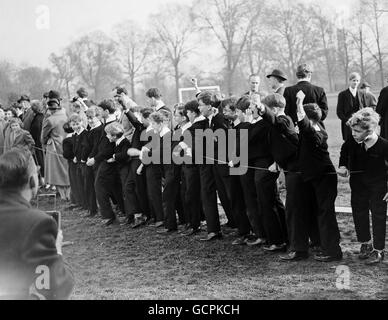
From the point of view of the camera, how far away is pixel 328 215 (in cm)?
535

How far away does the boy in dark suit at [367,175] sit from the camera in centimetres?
508

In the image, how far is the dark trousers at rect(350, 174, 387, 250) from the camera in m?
5.15

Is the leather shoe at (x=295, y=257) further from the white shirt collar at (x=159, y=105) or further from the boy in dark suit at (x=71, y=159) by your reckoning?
the boy in dark suit at (x=71, y=159)

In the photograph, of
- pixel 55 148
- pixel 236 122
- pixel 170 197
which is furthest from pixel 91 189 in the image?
pixel 236 122

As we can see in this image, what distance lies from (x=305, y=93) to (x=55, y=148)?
5.68 meters

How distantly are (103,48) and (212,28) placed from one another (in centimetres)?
263

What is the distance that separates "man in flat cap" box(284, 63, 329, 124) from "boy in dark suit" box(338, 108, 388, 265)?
1544 mm

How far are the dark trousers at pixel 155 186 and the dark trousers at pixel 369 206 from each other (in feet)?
9.99

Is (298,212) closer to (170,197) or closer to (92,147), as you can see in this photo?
(170,197)

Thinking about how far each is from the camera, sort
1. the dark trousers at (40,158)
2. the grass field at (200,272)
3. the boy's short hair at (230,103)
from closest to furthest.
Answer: the grass field at (200,272), the boy's short hair at (230,103), the dark trousers at (40,158)

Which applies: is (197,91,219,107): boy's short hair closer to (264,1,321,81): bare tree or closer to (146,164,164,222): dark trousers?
(146,164,164,222): dark trousers

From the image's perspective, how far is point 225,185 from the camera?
21.2 feet

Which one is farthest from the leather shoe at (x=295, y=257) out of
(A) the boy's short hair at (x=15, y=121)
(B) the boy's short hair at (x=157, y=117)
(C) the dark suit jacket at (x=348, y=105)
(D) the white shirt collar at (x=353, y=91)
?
(A) the boy's short hair at (x=15, y=121)
